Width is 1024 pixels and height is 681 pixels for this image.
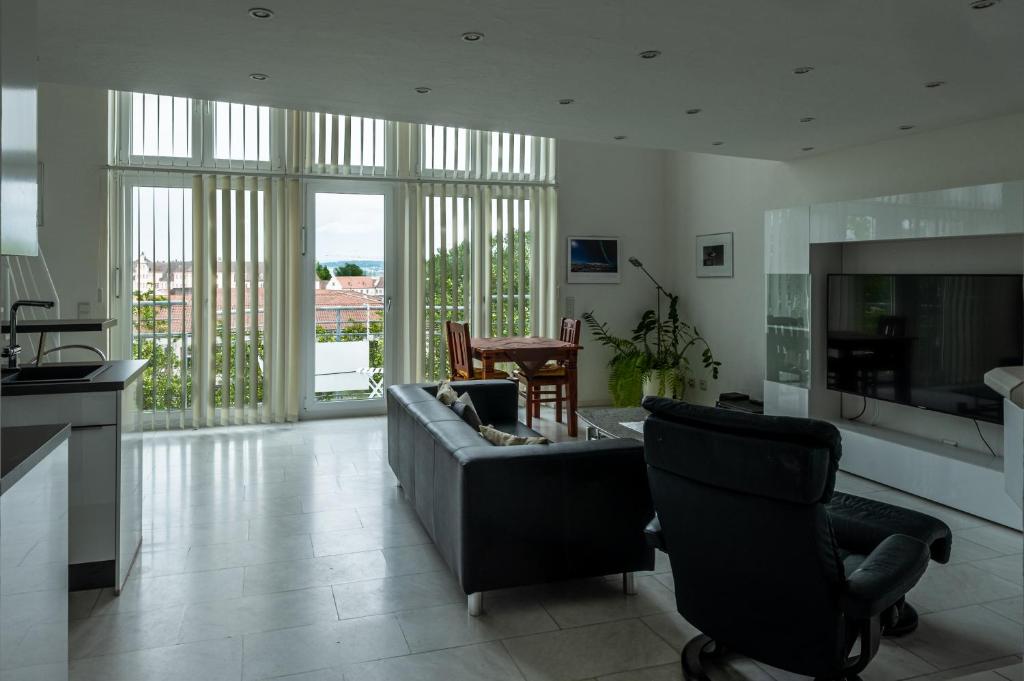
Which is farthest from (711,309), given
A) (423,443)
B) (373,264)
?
(423,443)

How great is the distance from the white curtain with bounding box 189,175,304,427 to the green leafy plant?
10.3 ft

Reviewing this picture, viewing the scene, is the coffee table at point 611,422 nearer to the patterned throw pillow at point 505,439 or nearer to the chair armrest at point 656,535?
the patterned throw pillow at point 505,439

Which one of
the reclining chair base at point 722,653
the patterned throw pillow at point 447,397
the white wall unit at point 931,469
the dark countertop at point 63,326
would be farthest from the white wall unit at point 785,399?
the dark countertop at point 63,326

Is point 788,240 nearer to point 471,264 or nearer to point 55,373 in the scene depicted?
point 471,264

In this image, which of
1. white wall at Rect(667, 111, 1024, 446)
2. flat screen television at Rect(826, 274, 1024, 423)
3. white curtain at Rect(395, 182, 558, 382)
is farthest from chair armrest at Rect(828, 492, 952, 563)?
white curtain at Rect(395, 182, 558, 382)

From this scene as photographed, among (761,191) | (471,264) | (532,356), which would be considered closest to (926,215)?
(761,191)

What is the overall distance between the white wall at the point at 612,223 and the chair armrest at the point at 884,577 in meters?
5.66

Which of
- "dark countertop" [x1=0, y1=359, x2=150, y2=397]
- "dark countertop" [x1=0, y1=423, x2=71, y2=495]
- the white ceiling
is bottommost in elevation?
"dark countertop" [x1=0, y1=423, x2=71, y2=495]

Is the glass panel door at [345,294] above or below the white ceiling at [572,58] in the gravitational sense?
below

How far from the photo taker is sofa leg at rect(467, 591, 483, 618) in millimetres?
3006

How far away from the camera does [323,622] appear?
2959mm

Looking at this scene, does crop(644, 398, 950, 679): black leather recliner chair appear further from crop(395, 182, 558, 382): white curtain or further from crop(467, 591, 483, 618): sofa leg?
crop(395, 182, 558, 382): white curtain

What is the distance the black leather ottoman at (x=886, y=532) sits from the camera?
271 cm

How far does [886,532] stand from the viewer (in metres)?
2.68
